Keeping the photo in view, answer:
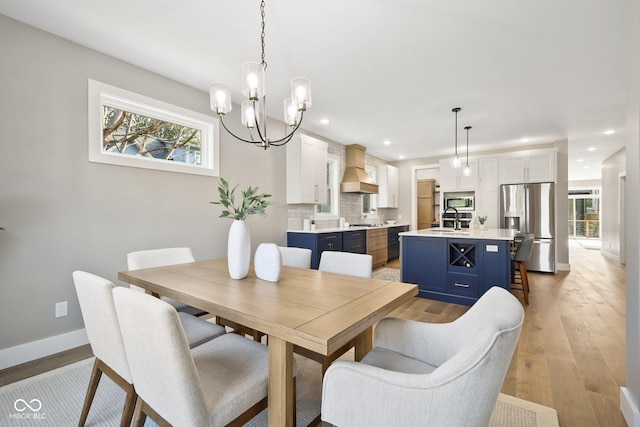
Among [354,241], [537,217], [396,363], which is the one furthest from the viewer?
[537,217]

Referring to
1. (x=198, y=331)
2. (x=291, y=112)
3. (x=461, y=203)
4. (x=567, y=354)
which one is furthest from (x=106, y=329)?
(x=461, y=203)

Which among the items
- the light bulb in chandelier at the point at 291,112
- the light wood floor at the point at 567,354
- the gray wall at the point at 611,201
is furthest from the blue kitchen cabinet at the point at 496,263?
the gray wall at the point at 611,201

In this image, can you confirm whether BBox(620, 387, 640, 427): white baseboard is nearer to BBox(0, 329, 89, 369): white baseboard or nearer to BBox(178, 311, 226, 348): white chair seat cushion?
BBox(178, 311, 226, 348): white chair seat cushion

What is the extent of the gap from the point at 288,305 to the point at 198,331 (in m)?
0.74

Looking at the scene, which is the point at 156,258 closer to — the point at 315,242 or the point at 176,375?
the point at 176,375

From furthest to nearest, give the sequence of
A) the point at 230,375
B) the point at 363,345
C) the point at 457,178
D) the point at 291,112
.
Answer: the point at 457,178, the point at 291,112, the point at 363,345, the point at 230,375

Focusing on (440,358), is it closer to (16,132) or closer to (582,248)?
(16,132)

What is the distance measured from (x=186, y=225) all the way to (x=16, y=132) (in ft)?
4.99

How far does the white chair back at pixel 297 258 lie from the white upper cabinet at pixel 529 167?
18.0ft

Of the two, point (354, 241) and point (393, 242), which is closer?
point (354, 241)

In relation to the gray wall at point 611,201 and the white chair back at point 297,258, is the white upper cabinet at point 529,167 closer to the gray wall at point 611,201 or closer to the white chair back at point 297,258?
the gray wall at point 611,201

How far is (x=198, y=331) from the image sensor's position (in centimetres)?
164

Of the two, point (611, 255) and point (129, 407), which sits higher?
point (129, 407)

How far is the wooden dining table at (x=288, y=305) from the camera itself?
1.02 m
